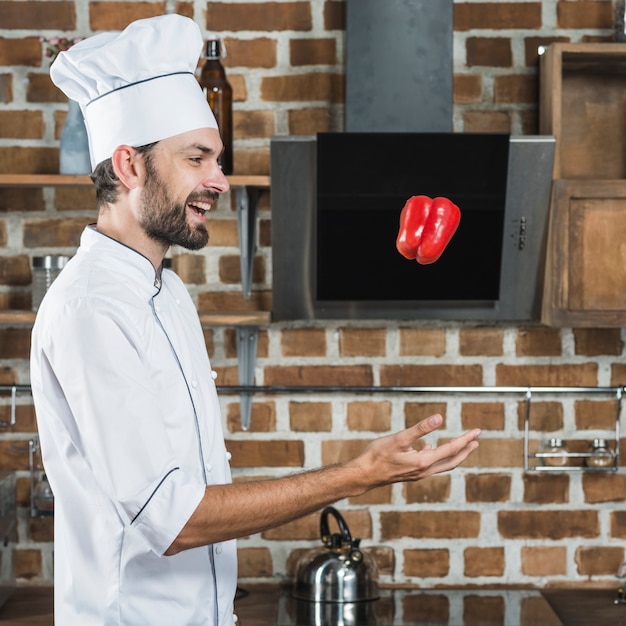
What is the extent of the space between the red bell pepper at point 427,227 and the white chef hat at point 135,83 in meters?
0.43

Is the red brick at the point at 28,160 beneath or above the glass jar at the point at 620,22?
beneath

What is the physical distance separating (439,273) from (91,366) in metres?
1.14

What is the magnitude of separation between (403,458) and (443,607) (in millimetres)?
1119

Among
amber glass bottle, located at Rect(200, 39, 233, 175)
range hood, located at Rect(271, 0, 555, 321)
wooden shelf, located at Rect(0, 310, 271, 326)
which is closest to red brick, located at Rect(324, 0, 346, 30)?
range hood, located at Rect(271, 0, 555, 321)

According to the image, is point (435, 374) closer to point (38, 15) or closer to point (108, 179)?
point (108, 179)

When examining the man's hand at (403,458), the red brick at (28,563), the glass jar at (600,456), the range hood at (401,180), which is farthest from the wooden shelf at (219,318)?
the man's hand at (403,458)

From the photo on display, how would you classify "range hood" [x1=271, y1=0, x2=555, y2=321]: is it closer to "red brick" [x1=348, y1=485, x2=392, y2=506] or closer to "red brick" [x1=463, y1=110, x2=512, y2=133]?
"red brick" [x1=463, y1=110, x2=512, y2=133]

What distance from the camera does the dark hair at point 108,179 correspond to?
58.6 inches

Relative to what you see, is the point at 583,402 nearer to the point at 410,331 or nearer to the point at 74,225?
the point at 410,331

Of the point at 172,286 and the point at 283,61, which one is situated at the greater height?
the point at 283,61

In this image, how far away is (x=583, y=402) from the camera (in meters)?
2.42

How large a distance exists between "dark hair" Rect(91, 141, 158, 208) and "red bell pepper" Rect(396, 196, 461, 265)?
521 mm

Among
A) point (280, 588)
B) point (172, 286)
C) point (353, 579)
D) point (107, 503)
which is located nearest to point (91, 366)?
point (107, 503)

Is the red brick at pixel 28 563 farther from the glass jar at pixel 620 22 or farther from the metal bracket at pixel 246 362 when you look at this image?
the glass jar at pixel 620 22
